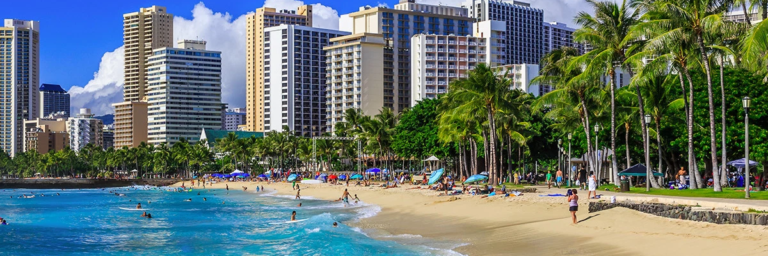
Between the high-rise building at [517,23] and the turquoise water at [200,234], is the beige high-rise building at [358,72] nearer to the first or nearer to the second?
the high-rise building at [517,23]

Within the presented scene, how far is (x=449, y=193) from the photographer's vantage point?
1887 inches

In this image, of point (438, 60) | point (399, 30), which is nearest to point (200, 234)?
point (438, 60)

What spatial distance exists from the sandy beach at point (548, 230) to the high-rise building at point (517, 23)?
14566 cm

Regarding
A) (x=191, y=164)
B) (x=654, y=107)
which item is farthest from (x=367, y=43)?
(x=654, y=107)

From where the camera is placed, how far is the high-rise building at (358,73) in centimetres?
15612

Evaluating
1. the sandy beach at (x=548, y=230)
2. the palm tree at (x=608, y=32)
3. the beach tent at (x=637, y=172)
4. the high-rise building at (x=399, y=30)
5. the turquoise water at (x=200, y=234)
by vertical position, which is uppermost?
the high-rise building at (x=399, y=30)

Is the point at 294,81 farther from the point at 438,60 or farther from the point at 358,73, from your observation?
the point at 438,60

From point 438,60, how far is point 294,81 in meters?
45.3

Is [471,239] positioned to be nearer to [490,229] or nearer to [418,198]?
[490,229]

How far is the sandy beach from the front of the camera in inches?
762

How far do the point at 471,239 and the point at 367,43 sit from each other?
12976cm

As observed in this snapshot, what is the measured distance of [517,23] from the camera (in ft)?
621

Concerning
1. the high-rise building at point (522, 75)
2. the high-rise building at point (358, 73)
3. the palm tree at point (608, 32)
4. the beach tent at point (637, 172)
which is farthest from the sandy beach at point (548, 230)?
the high-rise building at point (358, 73)

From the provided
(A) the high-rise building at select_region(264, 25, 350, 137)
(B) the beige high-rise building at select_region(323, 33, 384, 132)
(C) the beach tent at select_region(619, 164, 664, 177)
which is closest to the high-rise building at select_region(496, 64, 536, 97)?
(B) the beige high-rise building at select_region(323, 33, 384, 132)
